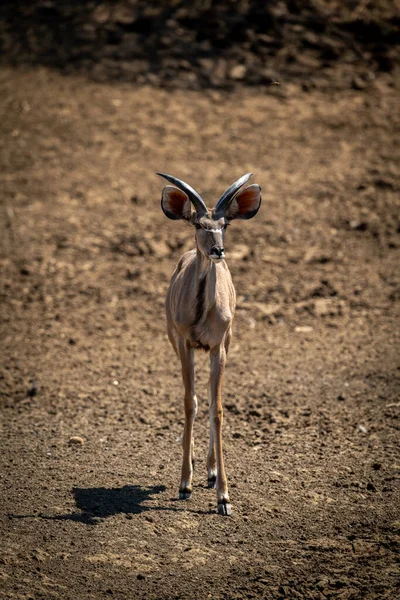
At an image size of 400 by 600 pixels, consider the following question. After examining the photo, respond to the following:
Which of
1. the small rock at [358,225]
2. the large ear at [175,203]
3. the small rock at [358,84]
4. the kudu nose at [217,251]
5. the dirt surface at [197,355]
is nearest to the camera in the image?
the dirt surface at [197,355]

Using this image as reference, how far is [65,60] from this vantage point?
56.7 feet

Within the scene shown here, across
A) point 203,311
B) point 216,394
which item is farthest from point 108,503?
point 203,311

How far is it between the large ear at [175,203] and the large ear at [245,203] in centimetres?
37

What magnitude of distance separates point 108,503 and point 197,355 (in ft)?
13.6

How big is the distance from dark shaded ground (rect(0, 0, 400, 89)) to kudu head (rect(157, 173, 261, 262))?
10.3 m

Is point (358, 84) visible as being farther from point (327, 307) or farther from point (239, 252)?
point (327, 307)

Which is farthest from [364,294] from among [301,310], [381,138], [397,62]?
[397,62]

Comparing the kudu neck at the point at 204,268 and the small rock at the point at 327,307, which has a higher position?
the kudu neck at the point at 204,268

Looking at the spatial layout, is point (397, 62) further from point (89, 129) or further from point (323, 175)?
point (89, 129)

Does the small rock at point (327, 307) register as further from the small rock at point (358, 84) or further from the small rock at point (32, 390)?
the small rock at point (358, 84)

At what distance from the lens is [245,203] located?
7227 millimetres

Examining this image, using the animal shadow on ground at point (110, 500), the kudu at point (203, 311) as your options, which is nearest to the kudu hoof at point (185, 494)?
the kudu at point (203, 311)

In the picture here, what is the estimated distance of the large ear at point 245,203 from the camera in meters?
7.09

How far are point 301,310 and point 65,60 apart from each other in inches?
347
